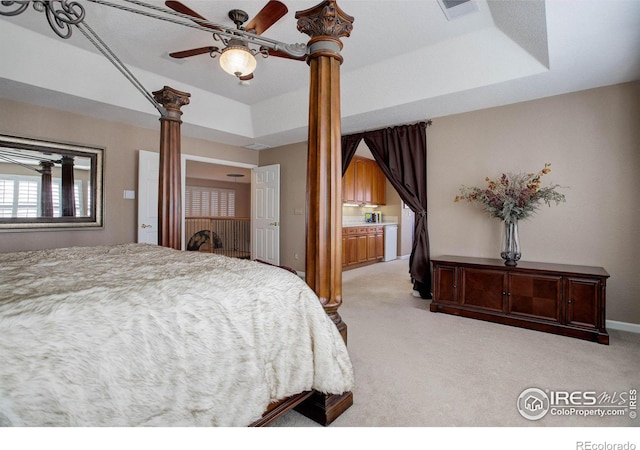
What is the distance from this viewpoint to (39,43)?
3236 mm

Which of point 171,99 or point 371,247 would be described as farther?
point 371,247

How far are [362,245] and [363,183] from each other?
60.8 inches

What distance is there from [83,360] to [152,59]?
3.79 m

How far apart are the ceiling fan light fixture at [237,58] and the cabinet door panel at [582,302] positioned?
3485 mm

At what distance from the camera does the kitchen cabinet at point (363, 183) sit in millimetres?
6974

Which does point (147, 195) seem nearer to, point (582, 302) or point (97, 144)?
A: point (97, 144)

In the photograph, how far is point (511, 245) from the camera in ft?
11.5

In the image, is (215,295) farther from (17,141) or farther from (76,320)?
(17,141)

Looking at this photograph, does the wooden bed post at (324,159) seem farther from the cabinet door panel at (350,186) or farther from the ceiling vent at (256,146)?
the cabinet door panel at (350,186)

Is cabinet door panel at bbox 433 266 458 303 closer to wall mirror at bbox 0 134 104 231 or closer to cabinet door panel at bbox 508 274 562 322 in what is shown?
cabinet door panel at bbox 508 274 562 322

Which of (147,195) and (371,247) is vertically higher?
(147,195)

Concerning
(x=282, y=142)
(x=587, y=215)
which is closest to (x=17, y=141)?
(x=282, y=142)

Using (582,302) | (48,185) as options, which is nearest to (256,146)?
(48,185)

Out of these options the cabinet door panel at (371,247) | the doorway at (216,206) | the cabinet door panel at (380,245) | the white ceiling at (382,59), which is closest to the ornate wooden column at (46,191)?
the white ceiling at (382,59)
